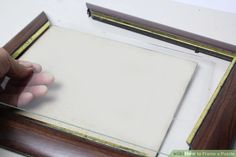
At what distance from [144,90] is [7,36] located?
34 centimetres

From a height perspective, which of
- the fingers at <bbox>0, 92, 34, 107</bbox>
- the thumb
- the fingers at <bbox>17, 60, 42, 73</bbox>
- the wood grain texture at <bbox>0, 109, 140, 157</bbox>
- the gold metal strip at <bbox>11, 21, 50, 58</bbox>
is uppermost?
the thumb

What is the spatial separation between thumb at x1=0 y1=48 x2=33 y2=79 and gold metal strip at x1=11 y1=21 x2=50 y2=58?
0.28 feet

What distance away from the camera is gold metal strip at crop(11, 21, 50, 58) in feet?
2.02

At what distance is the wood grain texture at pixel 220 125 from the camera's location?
0.42 m

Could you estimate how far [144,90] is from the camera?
53 centimetres

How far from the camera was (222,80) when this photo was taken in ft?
1.64

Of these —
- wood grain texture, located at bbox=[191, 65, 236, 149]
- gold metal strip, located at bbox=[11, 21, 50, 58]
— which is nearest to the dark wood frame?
wood grain texture, located at bbox=[191, 65, 236, 149]

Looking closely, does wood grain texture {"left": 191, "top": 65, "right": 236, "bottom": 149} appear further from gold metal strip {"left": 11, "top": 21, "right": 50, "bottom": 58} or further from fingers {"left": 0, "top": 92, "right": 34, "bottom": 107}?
gold metal strip {"left": 11, "top": 21, "right": 50, "bottom": 58}

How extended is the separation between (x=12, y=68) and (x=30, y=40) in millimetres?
147

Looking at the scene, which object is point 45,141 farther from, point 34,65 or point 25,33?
point 25,33

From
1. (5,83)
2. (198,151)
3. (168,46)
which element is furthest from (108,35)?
(198,151)

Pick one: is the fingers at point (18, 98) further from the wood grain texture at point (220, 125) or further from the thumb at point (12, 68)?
the wood grain texture at point (220, 125)

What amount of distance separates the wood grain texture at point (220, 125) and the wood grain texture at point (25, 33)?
38 centimetres

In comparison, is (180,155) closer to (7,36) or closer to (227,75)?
(227,75)
